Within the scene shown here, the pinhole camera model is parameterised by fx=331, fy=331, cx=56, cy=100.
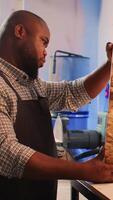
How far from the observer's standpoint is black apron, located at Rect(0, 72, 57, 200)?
1.21m

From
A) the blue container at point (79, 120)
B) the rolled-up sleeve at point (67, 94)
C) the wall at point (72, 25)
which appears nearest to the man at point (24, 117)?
the rolled-up sleeve at point (67, 94)

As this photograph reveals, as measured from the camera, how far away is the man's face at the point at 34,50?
131 centimetres

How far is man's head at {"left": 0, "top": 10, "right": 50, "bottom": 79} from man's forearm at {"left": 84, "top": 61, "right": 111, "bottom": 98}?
0.31 metres

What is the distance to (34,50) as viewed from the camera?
132 centimetres

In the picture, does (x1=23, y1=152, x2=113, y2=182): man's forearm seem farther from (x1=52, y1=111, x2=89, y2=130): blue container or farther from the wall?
the wall

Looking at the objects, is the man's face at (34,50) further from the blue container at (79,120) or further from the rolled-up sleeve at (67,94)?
the blue container at (79,120)

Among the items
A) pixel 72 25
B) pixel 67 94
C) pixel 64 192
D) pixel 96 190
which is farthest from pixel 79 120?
pixel 96 190

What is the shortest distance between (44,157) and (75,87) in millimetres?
674

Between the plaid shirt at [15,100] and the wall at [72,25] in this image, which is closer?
the plaid shirt at [15,100]

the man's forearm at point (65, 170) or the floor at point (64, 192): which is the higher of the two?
the man's forearm at point (65, 170)

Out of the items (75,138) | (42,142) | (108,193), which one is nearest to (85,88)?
(42,142)

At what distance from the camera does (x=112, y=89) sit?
1133 millimetres

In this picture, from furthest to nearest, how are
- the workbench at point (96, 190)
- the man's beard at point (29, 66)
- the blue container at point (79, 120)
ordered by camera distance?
the blue container at point (79, 120) → the man's beard at point (29, 66) → the workbench at point (96, 190)

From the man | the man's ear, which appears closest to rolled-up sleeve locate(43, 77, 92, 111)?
the man
